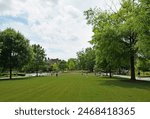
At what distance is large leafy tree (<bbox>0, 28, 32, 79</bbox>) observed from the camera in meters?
59.6

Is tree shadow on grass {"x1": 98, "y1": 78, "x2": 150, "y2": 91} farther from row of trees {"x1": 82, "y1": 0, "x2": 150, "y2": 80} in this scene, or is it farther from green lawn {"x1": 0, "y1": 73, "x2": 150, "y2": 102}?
row of trees {"x1": 82, "y1": 0, "x2": 150, "y2": 80}

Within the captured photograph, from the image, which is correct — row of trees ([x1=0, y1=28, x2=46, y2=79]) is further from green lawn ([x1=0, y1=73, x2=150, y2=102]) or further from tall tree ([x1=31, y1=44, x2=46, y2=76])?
green lawn ([x1=0, y1=73, x2=150, y2=102])

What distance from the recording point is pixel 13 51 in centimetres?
6100

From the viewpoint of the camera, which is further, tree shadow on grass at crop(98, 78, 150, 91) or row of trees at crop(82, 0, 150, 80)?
row of trees at crop(82, 0, 150, 80)

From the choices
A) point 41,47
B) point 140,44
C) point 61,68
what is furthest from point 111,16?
point 61,68

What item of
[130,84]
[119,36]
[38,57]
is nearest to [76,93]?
[130,84]

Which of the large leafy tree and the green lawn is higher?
the large leafy tree

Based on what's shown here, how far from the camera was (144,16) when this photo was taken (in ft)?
98.9

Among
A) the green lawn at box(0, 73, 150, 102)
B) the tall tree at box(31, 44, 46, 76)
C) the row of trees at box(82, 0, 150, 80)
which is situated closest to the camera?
the green lawn at box(0, 73, 150, 102)

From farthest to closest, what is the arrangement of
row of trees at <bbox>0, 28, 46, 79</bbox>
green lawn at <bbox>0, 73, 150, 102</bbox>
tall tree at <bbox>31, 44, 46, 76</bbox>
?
tall tree at <bbox>31, 44, 46, 76</bbox> → row of trees at <bbox>0, 28, 46, 79</bbox> → green lawn at <bbox>0, 73, 150, 102</bbox>

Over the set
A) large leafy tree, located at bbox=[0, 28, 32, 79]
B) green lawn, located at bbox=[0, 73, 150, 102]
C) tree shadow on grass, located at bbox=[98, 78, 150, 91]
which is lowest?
green lawn, located at bbox=[0, 73, 150, 102]

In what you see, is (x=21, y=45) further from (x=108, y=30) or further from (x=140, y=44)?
→ (x=140, y=44)

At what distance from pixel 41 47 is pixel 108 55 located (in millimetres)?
51116

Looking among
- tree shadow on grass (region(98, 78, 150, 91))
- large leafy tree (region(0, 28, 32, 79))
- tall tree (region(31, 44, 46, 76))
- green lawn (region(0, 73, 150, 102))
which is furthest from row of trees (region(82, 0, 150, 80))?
tall tree (region(31, 44, 46, 76))
